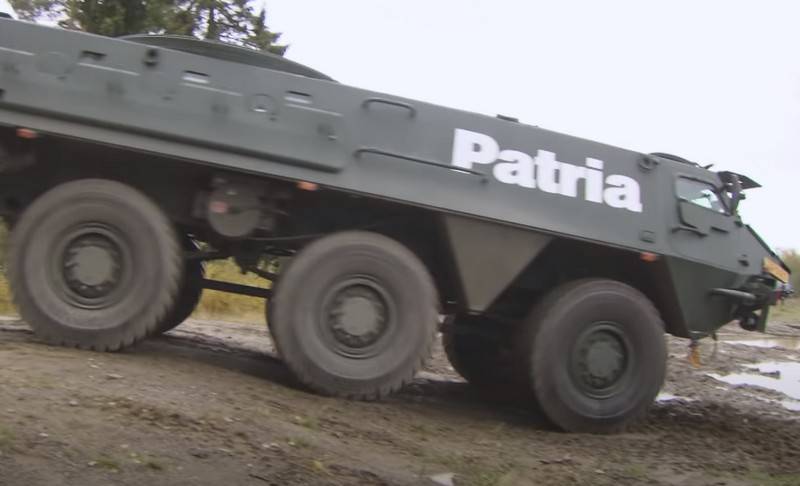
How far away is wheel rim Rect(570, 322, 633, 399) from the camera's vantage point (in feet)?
22.3

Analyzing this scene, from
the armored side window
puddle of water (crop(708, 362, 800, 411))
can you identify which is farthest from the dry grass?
A: the armored side window

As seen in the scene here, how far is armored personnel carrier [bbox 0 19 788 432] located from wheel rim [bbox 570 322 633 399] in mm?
16

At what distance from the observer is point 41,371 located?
5184 mm

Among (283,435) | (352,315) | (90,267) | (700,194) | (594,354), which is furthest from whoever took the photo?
(700,194)

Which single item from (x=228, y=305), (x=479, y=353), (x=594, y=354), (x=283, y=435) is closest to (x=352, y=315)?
(x=283, y=435)

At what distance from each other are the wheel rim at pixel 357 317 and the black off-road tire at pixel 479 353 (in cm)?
174

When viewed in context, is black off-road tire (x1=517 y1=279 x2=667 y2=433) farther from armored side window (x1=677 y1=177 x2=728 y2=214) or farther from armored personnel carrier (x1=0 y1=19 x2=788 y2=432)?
armored side window (x1=677 y1=177 x2=728 y2=214)

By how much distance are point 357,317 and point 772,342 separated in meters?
13.6

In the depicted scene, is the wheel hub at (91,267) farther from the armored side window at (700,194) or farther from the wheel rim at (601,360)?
the armored side window at (700,194)

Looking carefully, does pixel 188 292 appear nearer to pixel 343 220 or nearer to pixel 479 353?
pixel 343 220

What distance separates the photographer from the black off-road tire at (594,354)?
263 inches

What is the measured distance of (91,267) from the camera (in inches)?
239

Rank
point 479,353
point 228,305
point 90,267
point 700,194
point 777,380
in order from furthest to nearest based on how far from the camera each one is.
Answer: point 228,305 → point 777,380 → point 479,353 → point 700,194 → point 90,267

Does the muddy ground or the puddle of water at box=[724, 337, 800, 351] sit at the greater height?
the puddle of water at box=[724, 337, 800, 351]
